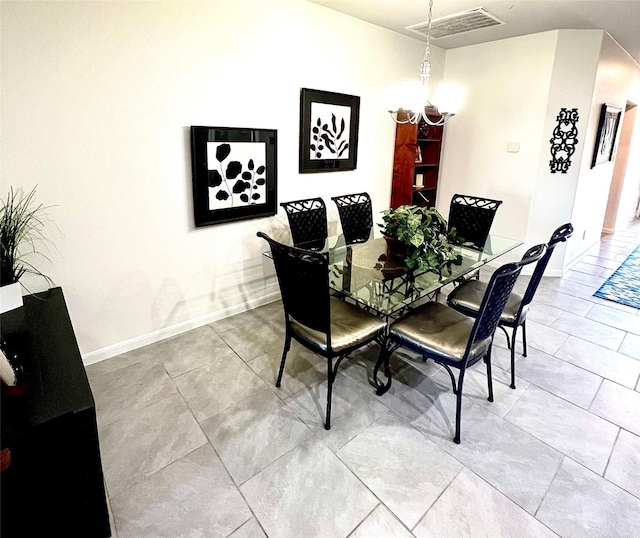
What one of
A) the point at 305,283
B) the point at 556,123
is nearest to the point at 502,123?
the point at 556,123

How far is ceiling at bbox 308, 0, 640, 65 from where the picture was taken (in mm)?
3125

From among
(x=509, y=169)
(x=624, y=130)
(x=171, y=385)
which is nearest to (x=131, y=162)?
(x=171, y=385)

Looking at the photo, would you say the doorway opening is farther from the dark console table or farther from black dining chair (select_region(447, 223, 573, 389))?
the dark console table

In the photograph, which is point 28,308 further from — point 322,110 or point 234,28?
point 322,110

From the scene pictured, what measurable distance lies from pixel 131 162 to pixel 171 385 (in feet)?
4.88

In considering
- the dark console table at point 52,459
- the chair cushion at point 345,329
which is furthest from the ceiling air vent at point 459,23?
the dark console table at point 52,459

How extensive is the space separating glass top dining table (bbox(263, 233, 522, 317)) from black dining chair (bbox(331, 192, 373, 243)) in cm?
28

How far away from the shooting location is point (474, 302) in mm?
2670

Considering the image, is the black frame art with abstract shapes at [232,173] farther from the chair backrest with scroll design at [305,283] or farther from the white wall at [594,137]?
the white wall at [594,137]

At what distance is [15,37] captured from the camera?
2.02 m

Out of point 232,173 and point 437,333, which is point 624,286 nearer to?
point 437,333

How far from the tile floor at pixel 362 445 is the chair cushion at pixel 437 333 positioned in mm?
402

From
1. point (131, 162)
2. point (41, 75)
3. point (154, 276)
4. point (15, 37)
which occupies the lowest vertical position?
point (154, 276)

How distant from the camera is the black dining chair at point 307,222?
10.3 ft
